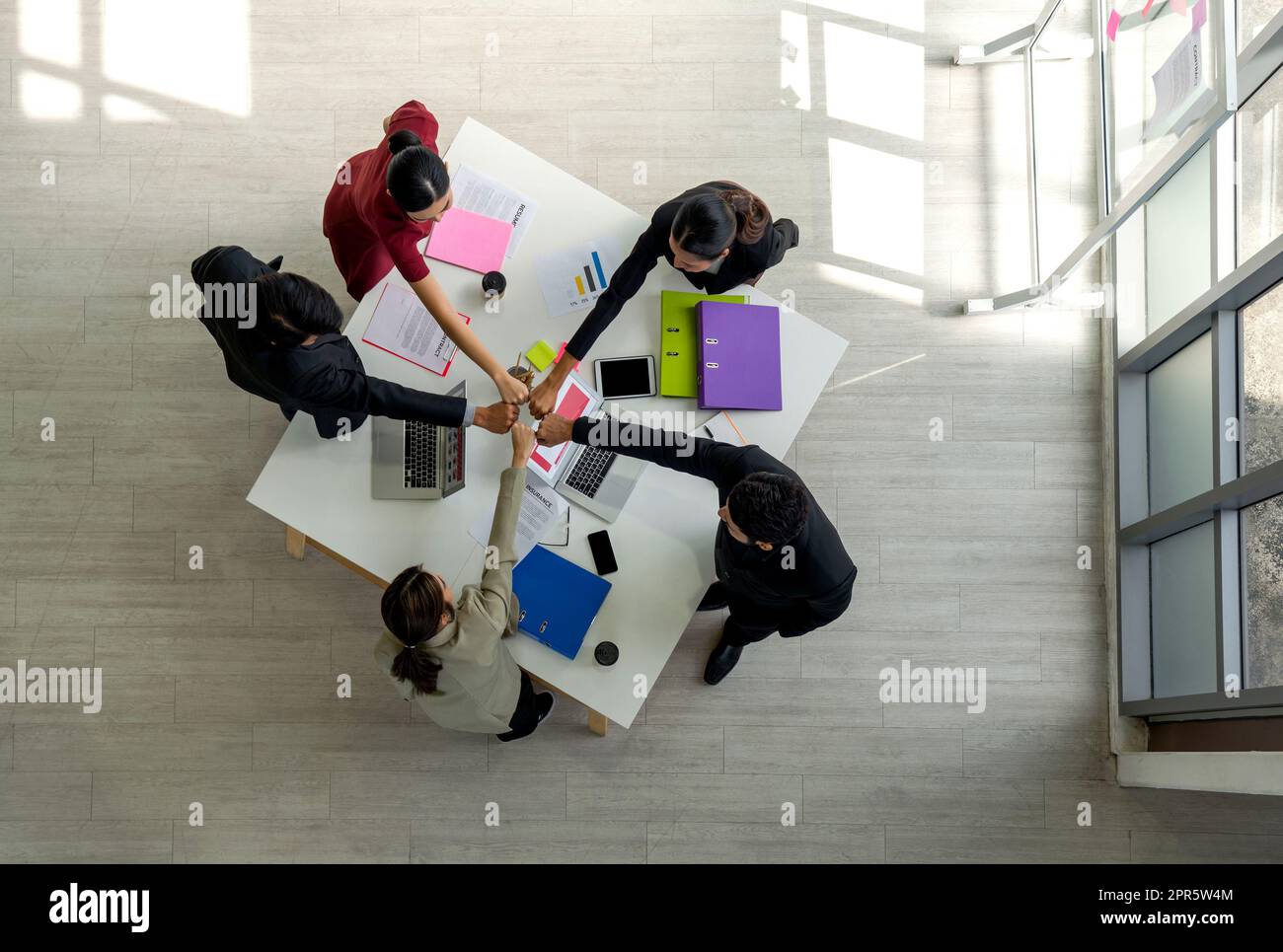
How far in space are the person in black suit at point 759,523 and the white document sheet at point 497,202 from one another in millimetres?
689

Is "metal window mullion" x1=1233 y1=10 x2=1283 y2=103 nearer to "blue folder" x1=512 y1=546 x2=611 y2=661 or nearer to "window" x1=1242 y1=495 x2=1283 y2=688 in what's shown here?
"window" x1=1242 y1=495 x2=1283 y2=688

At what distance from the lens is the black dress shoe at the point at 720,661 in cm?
Result: 335

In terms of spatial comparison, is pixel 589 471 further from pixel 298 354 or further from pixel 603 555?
pixel 298 354

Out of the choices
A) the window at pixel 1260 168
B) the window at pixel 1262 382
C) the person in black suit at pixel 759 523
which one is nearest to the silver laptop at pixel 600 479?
the person in black suit at pixel 759 523

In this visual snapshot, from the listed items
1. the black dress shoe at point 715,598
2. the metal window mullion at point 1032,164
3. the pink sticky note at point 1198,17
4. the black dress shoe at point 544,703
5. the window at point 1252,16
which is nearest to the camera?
the pink sticky note at point 1198,17

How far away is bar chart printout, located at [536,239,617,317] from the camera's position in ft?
9.40

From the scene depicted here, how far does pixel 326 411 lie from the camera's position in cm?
264

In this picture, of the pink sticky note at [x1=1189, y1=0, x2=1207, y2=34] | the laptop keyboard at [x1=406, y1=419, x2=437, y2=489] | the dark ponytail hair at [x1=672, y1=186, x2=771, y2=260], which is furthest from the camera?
the laptop keyboard at [x1=406, y1=419, x2=437, y2=489]

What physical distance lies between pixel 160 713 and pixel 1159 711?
395 centimetres

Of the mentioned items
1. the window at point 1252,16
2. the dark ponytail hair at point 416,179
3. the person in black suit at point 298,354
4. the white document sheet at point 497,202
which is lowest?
the person in black suit at point 298,354

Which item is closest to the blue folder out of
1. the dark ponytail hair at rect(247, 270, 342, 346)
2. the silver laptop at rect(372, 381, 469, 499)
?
the silver laptop at rect(372, 381, 469, 499)

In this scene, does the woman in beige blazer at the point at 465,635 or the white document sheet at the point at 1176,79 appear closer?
the woman in beige blazer at the point at 465,635

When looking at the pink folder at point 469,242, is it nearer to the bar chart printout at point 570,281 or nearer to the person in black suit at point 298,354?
the bar chart printout at point 570,281

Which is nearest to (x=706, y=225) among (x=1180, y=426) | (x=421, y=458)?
(x=421, y=458)
